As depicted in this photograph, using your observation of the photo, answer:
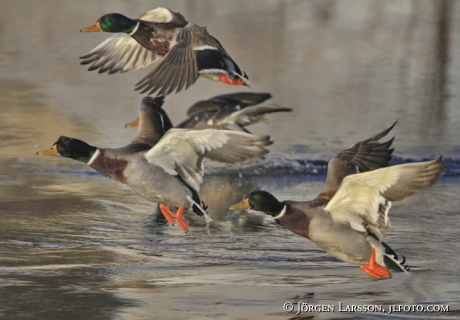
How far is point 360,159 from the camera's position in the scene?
6.90m

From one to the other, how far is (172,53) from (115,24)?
0.59 m

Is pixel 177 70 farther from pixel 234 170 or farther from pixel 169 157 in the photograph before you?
pixel 234 170

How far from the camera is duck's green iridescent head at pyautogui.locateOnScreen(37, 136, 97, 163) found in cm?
673

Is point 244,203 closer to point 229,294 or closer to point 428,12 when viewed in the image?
point 229,294

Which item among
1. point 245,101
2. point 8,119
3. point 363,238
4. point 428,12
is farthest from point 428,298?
point 428,12

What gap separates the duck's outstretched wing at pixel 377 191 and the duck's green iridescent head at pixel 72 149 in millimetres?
1551

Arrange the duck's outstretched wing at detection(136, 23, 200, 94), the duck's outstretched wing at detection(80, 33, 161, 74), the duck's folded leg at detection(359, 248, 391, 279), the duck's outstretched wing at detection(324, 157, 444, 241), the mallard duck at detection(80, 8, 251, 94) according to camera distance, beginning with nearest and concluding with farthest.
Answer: the duck's outstretched wing at detection(324, 157, 444, 241) < the duck's folded leg at detection(359, 248, 391, 279) < the duck's outstretched wing at detection(136, 23, 200, 94) < the mallard duck at detection(80, 8, 251, 94) < the duck's outstretched wing at detection(80, 33, 161, 74)

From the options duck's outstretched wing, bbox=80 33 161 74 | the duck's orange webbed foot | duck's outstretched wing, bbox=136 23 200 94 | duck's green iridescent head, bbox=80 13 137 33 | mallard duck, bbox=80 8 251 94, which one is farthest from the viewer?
duck's outstretched wing, bbox=80 33 161 74

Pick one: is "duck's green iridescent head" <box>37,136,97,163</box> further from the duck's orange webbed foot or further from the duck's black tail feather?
the duck's black tail feather

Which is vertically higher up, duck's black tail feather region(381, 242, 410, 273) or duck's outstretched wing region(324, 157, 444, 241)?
duck's outstretched wing region(324, 157, 444, 241)

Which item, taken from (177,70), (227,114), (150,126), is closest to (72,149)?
(150,126)

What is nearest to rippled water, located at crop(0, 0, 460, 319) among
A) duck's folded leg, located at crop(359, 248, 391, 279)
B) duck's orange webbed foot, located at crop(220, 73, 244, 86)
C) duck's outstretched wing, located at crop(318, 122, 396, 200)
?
duck's folded leg, located at crop(359, 248, 391, 279)

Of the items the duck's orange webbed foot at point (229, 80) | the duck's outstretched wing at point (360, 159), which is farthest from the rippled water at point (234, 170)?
the duck's orange webbed foot at point (229, 80)

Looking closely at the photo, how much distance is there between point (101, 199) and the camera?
28.0 feet
